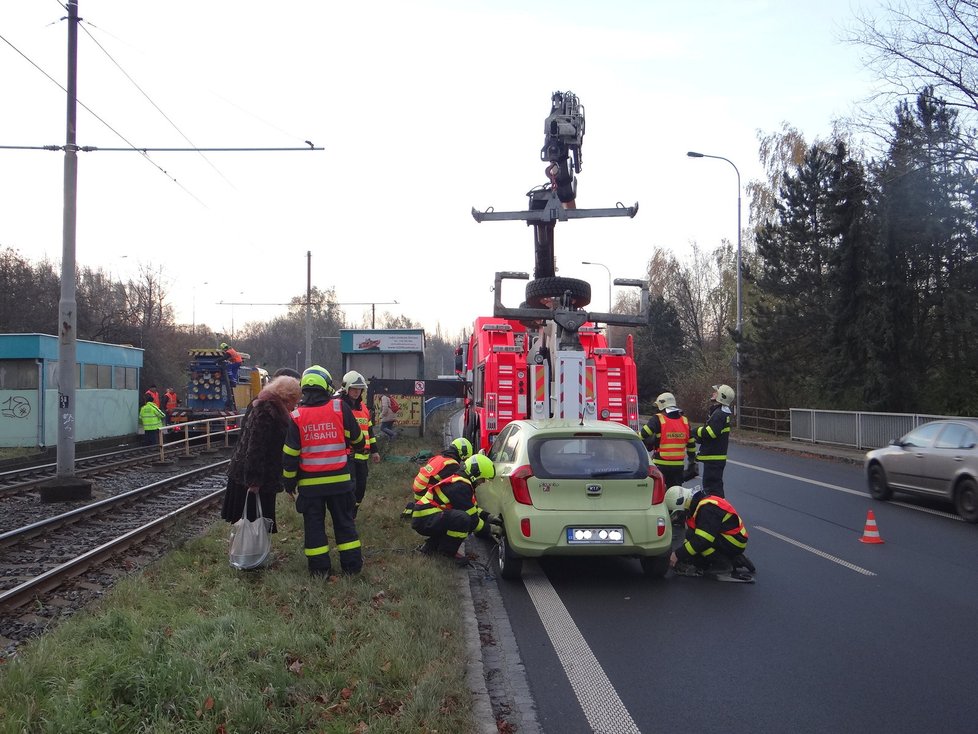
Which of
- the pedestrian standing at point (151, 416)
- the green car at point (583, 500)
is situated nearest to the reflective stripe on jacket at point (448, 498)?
the green car at point (583, 500)

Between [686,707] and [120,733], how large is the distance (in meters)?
3.02

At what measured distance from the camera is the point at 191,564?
25.7ft

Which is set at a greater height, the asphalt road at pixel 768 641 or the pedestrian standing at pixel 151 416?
the pedestrian standing at pixel 151 416

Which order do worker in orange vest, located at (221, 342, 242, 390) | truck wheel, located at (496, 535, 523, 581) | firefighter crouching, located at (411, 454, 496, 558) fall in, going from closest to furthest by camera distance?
1. truck wheel, located at (496, 535, 523, 581)
2. firefighter crouching, located at (411, 454, 496, 558)
3. worker in orange vest, located at (221, 342, 242, 390)

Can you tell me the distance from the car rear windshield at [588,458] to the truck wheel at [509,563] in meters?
0.78

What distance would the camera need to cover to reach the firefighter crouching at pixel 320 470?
6.93 meters

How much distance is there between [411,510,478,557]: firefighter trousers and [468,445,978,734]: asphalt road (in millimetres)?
684

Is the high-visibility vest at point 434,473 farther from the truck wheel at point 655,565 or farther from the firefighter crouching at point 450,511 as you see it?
the truck wheel at point 655,565

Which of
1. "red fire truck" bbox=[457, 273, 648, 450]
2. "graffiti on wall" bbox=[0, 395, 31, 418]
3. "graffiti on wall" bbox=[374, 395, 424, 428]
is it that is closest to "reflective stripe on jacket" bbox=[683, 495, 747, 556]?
"red fire truck" bbox=[457, 273, 648, 450]

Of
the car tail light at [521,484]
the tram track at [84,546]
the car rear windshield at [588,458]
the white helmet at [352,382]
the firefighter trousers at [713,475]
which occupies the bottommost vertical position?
the tram track at [84,546]

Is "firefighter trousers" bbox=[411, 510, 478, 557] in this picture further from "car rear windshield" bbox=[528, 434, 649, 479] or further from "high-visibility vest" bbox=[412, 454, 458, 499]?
"car rear windshield" bbox=[528, 434, 649, 479]

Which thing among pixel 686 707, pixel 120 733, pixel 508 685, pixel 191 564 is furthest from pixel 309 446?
pixel 686 707

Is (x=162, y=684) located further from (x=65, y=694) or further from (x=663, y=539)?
(x=663, y=539)

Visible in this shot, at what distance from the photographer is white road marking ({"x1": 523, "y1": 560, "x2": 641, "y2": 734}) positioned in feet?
15.0
